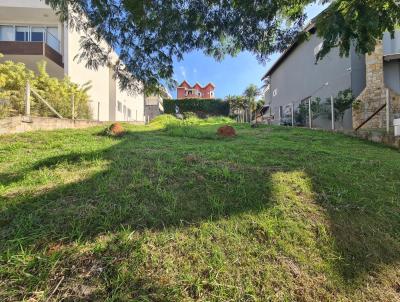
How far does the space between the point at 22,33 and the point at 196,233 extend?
640 inches

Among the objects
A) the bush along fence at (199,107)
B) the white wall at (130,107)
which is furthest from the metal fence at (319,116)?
the bush along fence at (199,107)

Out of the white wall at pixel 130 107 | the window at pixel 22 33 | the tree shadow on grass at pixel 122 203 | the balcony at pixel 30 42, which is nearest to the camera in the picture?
the tree shadow on grass at pixel 122 203

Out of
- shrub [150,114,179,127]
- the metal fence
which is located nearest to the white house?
shrub [150,114,179,127]

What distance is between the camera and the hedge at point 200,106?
30766 mm

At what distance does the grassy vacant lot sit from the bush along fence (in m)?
26.8

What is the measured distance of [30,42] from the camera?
527 inches

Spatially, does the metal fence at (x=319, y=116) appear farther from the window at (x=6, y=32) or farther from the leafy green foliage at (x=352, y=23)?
the window at (x=6, y=32)

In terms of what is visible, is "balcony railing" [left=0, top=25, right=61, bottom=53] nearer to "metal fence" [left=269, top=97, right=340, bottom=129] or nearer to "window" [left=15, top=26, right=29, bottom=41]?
→ "window" [left=15, top=26, right=29, bottom=41]

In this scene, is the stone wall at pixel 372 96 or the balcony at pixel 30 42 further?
the balcony at pixel 30 42

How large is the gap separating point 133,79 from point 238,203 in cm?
306

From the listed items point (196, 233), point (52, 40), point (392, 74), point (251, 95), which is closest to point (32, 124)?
point (196, 233)

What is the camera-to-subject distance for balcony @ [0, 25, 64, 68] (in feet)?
43.6

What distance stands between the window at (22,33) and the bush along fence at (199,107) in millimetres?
16568

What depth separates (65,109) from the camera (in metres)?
10.5
